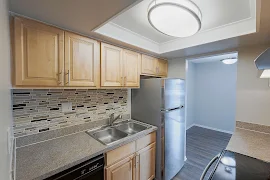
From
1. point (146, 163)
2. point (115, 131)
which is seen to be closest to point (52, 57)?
point (115, 131)

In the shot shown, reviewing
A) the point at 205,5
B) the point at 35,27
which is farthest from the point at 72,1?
the point at 205,5

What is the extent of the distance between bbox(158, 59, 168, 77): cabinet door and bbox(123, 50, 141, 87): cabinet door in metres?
0.57

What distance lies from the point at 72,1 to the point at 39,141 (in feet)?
4.60

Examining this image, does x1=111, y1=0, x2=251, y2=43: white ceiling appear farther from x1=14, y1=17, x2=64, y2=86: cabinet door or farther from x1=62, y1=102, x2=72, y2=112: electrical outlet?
x1=62, y1=102, x2=72, y2=112: electrical outlet

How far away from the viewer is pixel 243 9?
4.17 feet

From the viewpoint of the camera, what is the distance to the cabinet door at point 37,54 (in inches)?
41.9

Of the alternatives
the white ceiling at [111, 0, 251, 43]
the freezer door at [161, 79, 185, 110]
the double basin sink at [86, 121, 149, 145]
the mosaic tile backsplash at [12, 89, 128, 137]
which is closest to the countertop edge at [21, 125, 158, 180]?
the double basin sink at [86, 121, 149, 145]

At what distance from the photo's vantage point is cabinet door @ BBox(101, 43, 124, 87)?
1.63 metres

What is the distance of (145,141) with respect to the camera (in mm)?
1844

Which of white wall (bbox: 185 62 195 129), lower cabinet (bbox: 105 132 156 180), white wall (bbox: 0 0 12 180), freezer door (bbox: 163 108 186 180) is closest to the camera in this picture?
white wall (bbox: 0 0 12 180)

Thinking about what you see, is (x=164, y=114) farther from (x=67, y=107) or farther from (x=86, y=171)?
(x=67, y=107)

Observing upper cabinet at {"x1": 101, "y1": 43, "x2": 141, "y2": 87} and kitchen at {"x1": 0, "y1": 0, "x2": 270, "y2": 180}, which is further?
upper cabinet at {"x1": 101, "y1": 43, "x2": 141, "y2": 87}

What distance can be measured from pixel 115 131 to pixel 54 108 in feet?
2.88

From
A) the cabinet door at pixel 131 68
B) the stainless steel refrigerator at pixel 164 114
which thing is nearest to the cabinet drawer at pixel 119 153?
the stainless steel refrigerator at pixel 164 114
